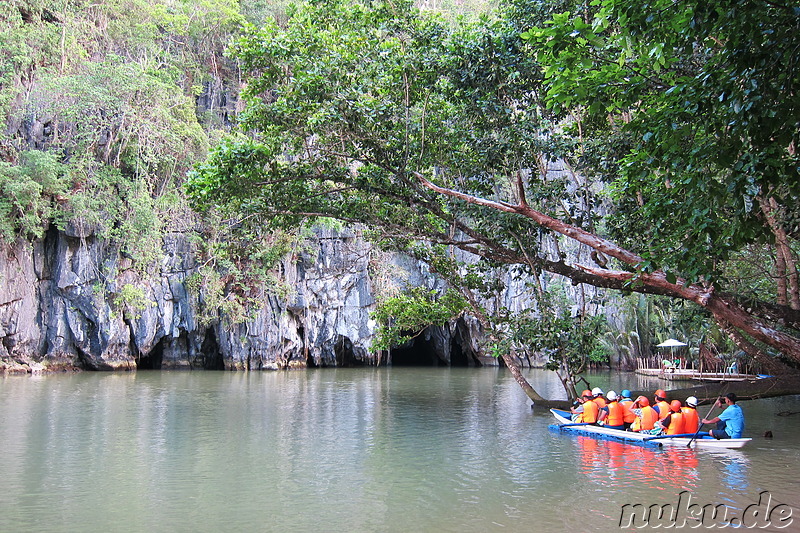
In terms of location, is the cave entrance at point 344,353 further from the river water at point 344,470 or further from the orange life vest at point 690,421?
the orange life vest at point 690,421

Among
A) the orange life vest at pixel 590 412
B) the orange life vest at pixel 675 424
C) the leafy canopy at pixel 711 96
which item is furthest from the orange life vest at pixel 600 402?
the leafy canopy at pixel 711 96

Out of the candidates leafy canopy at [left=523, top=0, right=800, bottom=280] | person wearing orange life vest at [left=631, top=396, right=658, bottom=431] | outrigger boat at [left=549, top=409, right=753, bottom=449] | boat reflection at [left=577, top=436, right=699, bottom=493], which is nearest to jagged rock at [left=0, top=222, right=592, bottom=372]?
outrigger boat at [left=549, top=409, right=753, bottom=449]

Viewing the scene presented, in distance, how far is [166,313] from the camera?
2403 cm

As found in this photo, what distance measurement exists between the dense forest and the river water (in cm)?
175

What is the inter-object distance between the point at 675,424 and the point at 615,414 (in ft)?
3.18

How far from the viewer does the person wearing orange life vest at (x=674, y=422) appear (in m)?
9.39

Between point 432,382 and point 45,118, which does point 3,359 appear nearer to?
point 45,118

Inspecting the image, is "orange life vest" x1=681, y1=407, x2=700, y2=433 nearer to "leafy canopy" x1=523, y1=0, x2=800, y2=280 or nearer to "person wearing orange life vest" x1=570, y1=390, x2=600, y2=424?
"person wearing orange life vest" x1=570, y1=390, x2=600, y2=424

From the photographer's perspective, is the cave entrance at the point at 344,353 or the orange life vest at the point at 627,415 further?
the cave entrance at the point at 344,353

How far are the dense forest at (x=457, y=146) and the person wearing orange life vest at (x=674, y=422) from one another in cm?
142

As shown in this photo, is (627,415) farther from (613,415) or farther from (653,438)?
(653,438)

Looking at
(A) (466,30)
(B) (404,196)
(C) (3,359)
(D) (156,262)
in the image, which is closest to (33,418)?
(B) (404,196)

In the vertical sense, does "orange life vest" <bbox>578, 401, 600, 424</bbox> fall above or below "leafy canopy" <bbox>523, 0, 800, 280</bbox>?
below

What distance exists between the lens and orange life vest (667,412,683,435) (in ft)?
30.8
